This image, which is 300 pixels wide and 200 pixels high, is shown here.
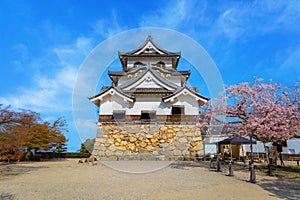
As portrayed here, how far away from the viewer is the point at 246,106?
9.97 meters

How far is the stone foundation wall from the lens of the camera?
13773 mm

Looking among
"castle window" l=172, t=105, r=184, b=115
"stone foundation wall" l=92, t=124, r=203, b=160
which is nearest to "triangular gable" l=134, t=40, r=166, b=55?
"castle window" l=172, t=105, r=184, b=115

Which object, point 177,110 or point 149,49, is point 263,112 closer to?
point 177,110

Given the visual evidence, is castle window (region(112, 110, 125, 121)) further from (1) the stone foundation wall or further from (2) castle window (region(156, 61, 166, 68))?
(2) castle window (region(156, 61, 166, 68))

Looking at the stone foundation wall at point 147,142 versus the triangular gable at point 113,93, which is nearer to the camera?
the stone foundation wall at point 147,142

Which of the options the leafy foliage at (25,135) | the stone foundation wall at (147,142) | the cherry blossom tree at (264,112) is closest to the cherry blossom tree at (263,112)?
the cherry blossom tree at (264,112)

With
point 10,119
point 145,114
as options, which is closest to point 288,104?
point 145,114

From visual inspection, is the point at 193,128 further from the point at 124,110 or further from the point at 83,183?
the point at 83,183

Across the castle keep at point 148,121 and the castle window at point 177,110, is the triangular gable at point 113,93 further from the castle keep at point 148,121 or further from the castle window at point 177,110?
the castle window at point 177,110

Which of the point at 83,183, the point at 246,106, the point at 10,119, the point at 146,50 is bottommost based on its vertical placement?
the point at 83,183

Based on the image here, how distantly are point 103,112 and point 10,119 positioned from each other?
19.8ft

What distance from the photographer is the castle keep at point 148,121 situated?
13.9m

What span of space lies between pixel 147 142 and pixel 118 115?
9.46 feet

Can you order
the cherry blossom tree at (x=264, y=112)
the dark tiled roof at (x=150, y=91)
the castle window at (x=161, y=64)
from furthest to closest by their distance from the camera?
the castle window at (x=161, y=64)
the dark tiled roof at (x=150, y=91)
the cherry blossom tree at (x=264, y=112)
